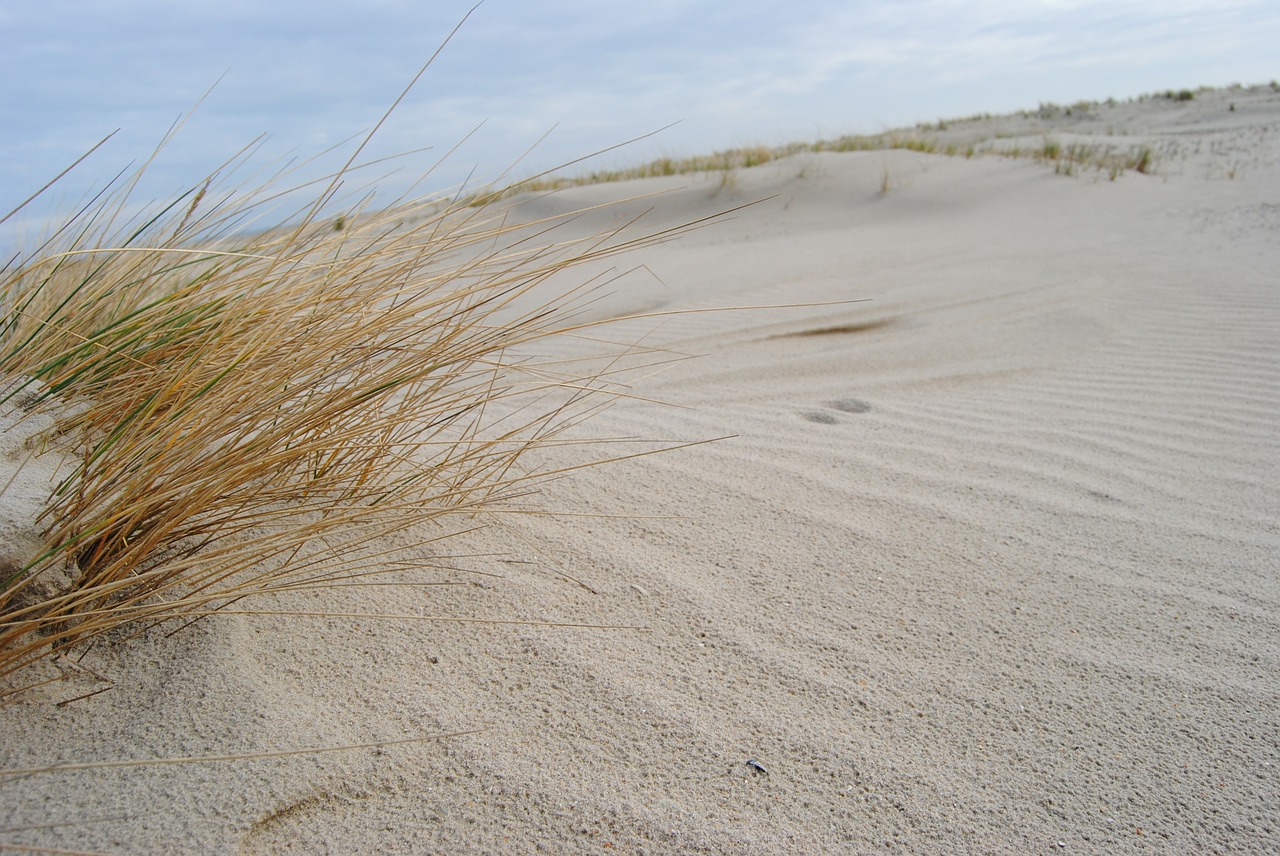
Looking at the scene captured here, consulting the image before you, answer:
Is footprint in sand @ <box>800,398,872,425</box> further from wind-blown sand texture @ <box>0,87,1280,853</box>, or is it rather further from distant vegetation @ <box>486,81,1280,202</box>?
distant vegetation @ <box>486,81,1280,202</box>

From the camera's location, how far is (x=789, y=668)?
1465 millimetres

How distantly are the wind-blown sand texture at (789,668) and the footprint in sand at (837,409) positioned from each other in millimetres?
14

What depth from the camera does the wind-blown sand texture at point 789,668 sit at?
113 cm

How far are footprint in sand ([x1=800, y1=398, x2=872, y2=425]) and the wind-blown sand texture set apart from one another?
0.01m

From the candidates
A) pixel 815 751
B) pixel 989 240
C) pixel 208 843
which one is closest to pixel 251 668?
pixel 208 843

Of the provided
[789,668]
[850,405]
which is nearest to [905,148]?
[850,405]

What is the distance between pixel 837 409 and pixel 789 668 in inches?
66.1

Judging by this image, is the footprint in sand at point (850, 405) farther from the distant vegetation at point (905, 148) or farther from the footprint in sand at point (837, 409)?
the distant vegetation at point (905, 148)

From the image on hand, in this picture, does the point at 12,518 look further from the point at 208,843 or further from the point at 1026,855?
the point at 1026,855

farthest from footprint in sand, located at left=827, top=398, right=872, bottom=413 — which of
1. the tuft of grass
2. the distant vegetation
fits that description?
the distant vegetation

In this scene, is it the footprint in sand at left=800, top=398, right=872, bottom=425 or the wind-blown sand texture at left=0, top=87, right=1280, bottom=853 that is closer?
the wind-blown sand texture at left=0, top=87, right=1280, bottom=853

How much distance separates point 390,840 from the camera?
1.09m

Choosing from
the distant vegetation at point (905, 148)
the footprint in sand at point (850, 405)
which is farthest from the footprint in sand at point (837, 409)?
the distant vegetation at point (905, 148)

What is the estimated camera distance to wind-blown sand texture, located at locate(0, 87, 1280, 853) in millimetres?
1134
